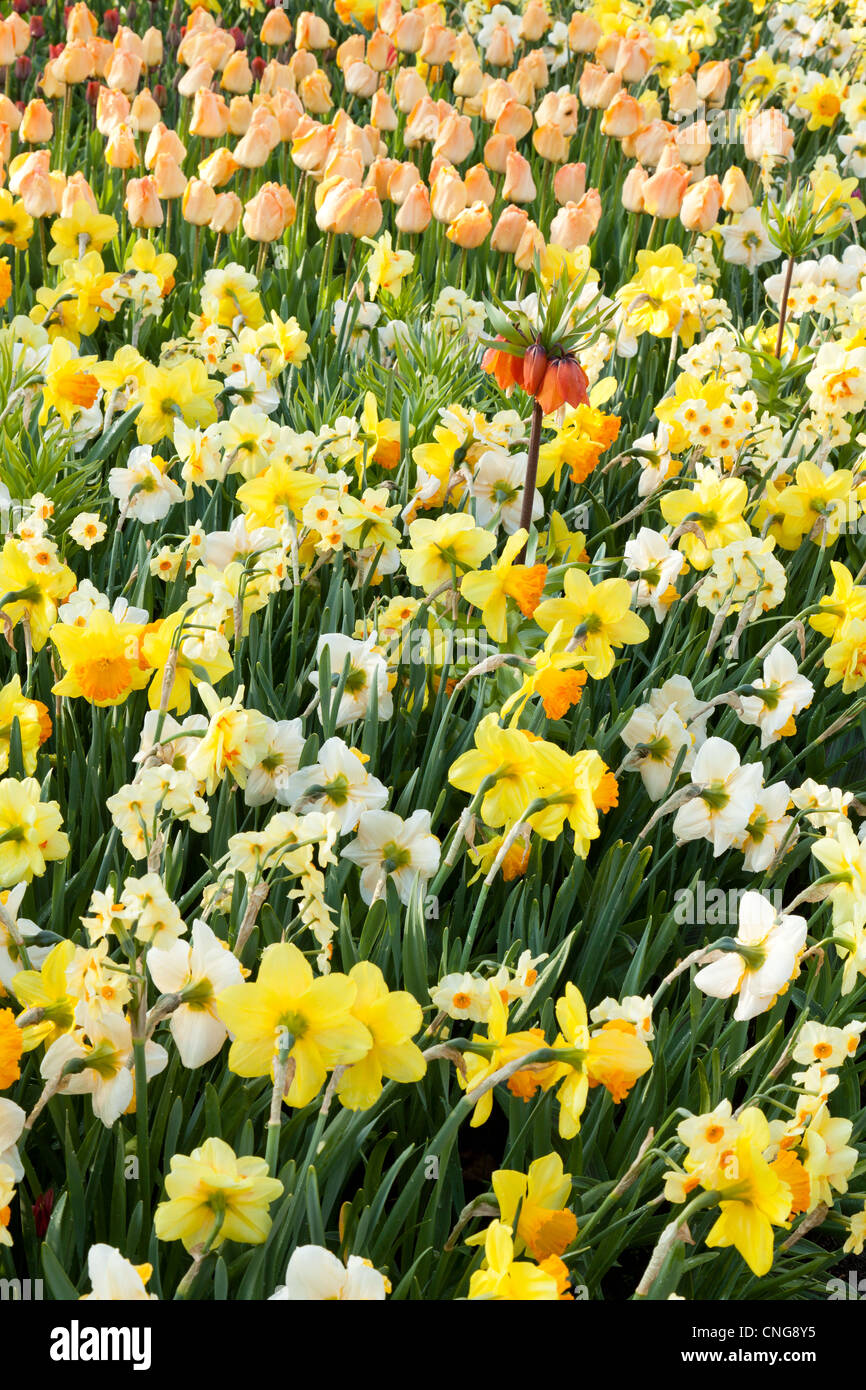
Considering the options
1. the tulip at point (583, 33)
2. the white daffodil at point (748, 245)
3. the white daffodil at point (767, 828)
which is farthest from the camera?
the tulip at point (583, 33)

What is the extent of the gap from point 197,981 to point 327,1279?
28cm

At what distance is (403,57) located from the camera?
16.5 ft

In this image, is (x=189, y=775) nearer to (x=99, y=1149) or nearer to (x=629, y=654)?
(x=99, y=1149)

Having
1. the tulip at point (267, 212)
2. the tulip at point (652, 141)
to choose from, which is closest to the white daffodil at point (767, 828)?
the tulip at point (267, 212)

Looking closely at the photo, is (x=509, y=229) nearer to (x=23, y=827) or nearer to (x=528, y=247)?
(x=528, y=247)

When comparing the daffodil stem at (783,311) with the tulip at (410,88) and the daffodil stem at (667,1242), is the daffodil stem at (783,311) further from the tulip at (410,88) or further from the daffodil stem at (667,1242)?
the daffodil stem at (667,1242)

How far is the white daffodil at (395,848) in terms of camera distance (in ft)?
4.54

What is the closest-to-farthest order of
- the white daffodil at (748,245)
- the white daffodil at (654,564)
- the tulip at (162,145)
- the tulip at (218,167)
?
the white daffodil at (654,564), the tulip at (218,167), the tulip at (162,145), the white daffodil at (748,245)

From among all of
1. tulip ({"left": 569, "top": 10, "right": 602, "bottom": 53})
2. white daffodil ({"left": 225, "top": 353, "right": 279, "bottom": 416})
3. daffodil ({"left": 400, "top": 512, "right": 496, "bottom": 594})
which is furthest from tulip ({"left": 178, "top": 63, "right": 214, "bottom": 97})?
daffodil ({"left": 400, "top": 512, "right": 496, "bottom": 594})

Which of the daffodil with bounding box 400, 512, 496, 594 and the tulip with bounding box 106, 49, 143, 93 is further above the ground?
the tulip with bounding box 106, 49, 143, 93

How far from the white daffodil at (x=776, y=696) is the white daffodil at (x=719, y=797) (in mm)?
180

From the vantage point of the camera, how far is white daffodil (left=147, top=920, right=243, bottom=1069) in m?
1.07

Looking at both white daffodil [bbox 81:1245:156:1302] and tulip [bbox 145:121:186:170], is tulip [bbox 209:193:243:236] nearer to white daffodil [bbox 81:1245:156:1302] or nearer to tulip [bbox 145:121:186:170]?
tulip [bbox 145:121:186:170]
